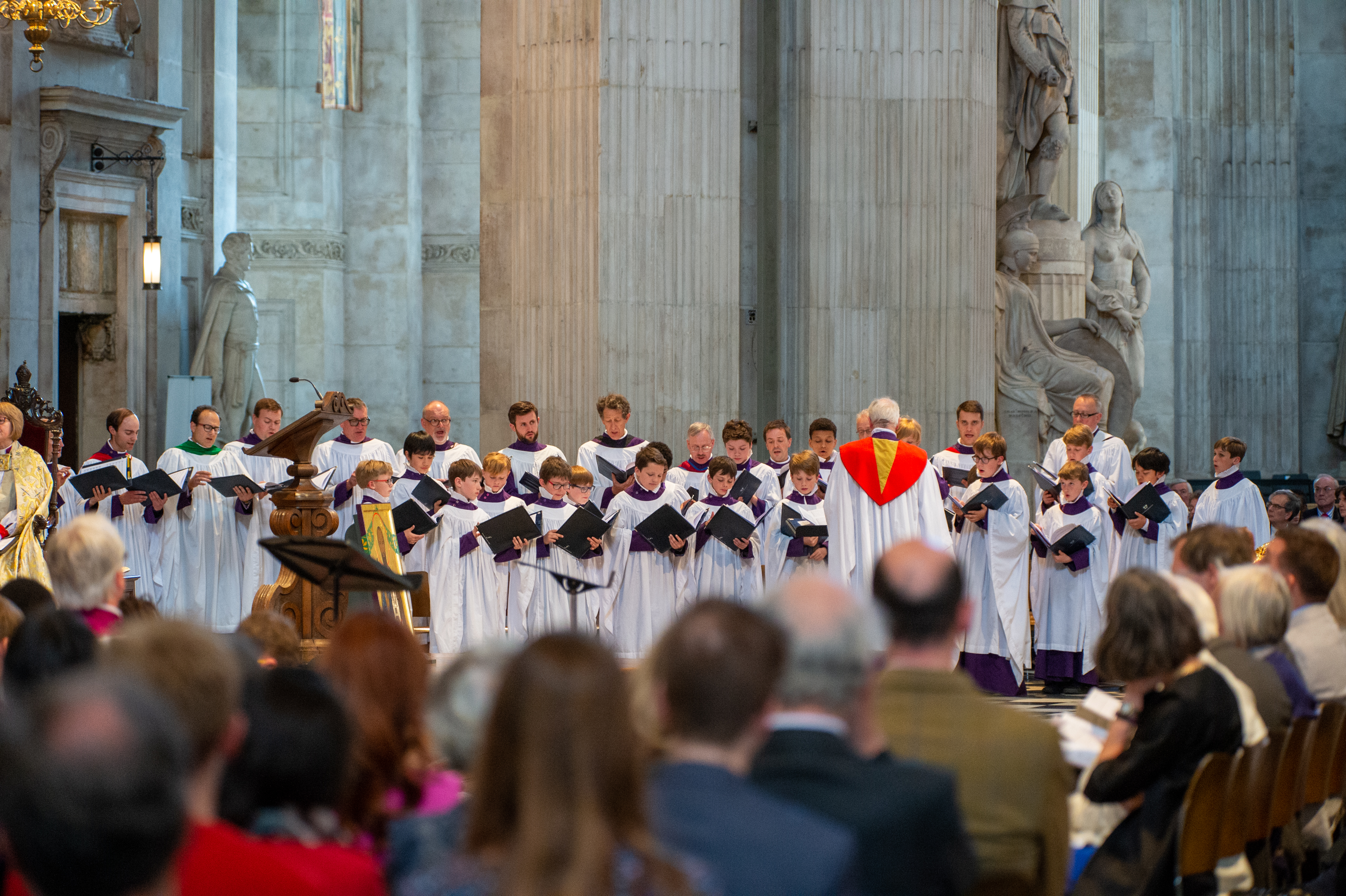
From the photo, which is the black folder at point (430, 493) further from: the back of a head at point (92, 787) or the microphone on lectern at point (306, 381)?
the back of a head at point (92, 787)

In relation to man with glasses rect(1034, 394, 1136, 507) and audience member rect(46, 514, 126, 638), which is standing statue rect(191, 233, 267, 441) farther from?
audience member rect(46, 514, 126, 638)

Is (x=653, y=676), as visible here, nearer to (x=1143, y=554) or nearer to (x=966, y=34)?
(x=1143, y=554)

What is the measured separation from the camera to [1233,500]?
13219mm

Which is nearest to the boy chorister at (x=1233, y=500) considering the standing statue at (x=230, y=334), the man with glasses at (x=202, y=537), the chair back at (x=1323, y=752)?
the man with glasses at (x=202, y=537)

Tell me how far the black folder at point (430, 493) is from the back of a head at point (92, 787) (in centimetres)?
1009

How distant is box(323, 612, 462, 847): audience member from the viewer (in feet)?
10.9

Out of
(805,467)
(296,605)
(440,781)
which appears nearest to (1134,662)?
(440,781)

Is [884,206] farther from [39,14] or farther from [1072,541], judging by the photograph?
[39,14]

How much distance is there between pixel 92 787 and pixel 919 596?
1995 millimetres

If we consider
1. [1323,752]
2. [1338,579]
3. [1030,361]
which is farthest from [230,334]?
[1323,752]

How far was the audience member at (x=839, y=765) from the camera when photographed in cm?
307

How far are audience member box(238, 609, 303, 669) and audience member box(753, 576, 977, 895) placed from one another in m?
1.77

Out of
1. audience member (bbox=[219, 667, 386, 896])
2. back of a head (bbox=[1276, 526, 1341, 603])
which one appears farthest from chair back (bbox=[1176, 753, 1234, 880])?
audience member (bbox=[219, 667, 386, 896])

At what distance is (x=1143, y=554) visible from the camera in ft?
41.8
